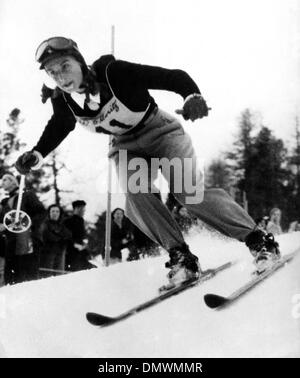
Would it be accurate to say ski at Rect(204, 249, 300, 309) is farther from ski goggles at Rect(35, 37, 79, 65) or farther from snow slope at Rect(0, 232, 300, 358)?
ski goggles at Rect(35, 37, 79, 65)

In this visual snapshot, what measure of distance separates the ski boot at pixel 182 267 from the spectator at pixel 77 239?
6.48ft

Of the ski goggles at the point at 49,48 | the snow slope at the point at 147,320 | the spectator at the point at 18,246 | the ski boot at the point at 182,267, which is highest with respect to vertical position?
the ski goggles at the point at 49,48

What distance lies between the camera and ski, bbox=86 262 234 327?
5.50ft

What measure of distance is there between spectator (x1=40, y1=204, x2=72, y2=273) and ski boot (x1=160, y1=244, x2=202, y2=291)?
6.05ft

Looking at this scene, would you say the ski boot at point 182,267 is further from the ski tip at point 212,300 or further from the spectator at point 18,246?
the spectator at point 18,246

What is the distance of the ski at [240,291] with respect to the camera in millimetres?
1712

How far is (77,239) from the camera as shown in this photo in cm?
411

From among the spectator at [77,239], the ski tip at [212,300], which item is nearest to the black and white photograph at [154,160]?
the ski tip at [212,300]

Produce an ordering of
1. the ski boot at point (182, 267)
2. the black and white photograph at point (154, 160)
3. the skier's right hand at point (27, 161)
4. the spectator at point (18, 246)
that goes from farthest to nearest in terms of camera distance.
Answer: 1. the spectator at point (18, 246)
2. the skier's right hand at point (27, 161)
3. the ski boot at point (182, 267)
4. the black and white photograph at point (154, 160)

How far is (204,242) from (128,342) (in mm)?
2051

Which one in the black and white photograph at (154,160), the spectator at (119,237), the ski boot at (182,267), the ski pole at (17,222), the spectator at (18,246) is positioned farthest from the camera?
the spectator at (119,237)

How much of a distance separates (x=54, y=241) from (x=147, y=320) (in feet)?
7.78

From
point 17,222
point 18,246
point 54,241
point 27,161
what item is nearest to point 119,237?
point 54,241

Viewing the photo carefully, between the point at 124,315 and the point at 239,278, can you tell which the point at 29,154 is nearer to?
the point at 124,315
